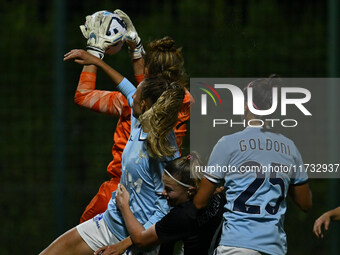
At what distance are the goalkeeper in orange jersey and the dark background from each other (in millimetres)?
1354

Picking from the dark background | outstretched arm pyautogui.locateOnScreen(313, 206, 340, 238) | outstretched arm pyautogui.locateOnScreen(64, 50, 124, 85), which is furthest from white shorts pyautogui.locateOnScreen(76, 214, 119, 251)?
the dark background

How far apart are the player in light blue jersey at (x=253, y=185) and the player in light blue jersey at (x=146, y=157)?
0.88 ft

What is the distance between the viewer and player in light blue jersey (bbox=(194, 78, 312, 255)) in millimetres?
3324

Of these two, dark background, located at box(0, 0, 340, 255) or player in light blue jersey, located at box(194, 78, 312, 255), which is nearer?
player in light blue jersey, located at box(194, 78, 312, 255)

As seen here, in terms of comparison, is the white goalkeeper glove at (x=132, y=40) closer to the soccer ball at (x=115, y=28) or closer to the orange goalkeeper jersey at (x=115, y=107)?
the soccer ball at (x=115, y=28)

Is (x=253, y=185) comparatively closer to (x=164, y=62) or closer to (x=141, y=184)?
(x=141, y=184)

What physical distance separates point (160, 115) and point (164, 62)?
0.49 m

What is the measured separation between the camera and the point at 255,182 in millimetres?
3348

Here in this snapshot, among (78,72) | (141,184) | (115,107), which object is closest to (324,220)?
(141,184)

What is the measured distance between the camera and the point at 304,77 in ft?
17.9

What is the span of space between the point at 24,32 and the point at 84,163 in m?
1.23

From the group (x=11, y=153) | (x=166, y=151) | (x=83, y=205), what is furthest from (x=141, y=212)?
(x=11, y=153)

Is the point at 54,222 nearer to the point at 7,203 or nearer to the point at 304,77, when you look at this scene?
the point at 7,203

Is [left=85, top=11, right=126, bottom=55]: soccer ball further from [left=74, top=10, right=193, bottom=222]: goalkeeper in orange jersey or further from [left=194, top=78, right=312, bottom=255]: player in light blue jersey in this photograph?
[left=194, top=78, right=312, bottom=255]: player in light blue jersey
